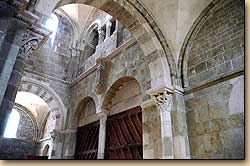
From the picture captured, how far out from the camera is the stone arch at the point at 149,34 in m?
3.95

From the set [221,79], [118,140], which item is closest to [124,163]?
[221,79]

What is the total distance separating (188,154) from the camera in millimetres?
3525

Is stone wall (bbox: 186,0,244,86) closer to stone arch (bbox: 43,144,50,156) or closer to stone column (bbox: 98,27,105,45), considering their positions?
stone column (bbox: 98,27,105,45)

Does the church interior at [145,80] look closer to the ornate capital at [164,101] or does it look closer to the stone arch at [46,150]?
the ornate capital at [164,101]

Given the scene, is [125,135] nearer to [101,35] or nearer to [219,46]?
[219,46]

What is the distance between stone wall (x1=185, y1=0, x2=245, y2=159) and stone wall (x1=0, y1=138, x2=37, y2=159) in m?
7.76

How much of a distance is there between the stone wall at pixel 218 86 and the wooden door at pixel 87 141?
3.51m

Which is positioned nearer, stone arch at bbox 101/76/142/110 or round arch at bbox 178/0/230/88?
round arch at bbox 178/0/230/88

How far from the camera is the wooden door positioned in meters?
6.46

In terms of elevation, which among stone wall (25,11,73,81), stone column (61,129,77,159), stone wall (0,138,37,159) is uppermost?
stone wall (25,11,73,81)

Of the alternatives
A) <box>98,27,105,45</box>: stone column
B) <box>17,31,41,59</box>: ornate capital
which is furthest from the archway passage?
<box>17,31,41,59</box>: ornate capital

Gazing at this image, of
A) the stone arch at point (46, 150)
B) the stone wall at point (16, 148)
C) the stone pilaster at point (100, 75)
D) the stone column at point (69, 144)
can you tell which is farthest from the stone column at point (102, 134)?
the stone wall at point (16, 148)

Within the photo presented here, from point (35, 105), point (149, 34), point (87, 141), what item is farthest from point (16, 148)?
point (149, 34)

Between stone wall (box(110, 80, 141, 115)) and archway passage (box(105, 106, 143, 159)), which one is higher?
stone wall (box(110, 80, 141, 115))
